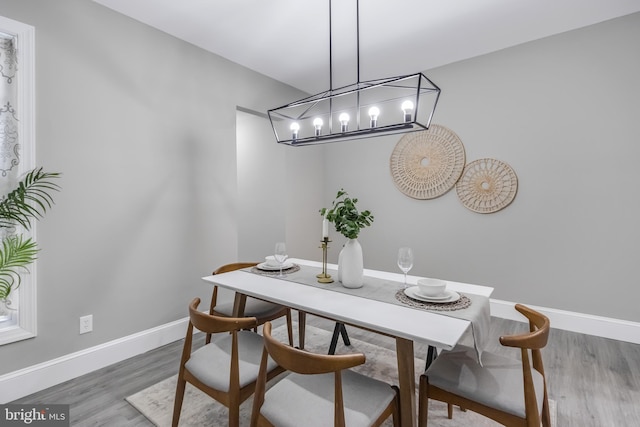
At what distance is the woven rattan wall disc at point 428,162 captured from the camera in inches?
130

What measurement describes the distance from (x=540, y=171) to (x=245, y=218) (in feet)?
11.4

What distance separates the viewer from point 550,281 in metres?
2.89

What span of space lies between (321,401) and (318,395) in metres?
0.03

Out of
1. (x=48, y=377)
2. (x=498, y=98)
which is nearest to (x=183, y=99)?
(x=48, y=377)

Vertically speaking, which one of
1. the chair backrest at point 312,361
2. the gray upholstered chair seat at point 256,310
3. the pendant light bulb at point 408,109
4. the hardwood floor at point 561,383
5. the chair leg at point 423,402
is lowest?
the hardwood floor at point 561,383

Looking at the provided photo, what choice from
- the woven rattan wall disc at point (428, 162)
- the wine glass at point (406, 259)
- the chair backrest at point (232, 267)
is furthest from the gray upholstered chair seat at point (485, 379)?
the woven rattan wall disc at point (428, 162)

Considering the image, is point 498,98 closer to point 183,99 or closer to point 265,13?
point 265,13

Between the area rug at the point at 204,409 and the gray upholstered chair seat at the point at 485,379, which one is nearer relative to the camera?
the gray upholstered chair seat at the point at 485,379

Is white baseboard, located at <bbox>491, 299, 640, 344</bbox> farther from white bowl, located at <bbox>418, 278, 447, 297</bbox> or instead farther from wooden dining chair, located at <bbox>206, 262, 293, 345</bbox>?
wooden dining chair, located at <bbox>206, 262, 293, 345</bbox>

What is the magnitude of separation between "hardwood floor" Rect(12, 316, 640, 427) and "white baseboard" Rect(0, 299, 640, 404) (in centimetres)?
6

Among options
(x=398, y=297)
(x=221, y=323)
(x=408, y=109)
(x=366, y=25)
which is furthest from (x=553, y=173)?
(x=221, y=323)

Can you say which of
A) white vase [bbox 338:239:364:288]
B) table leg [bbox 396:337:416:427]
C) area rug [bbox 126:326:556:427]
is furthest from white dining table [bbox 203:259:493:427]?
area rug [bbox 126:326:556:427]

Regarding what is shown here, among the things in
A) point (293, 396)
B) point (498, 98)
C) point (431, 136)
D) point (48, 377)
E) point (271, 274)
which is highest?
point (498, 98)

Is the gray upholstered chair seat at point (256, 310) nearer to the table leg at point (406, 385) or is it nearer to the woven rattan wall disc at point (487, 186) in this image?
the table leg at point (406, 385)
